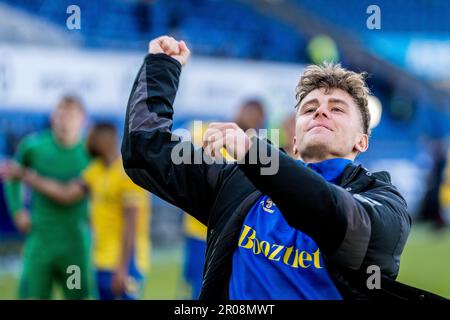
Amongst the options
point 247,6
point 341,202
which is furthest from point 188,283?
point 247,6

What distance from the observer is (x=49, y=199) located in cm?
752

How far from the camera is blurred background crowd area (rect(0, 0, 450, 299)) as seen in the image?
12.4 m

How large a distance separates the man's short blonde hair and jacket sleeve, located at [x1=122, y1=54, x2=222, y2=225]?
0.45 metres

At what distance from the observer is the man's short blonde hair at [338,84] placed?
299cm

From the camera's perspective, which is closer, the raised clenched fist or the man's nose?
the man's nose

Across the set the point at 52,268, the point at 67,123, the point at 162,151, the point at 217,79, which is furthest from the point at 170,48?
the point at 217,79

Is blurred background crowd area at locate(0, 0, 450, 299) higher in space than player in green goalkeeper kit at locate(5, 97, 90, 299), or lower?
higher

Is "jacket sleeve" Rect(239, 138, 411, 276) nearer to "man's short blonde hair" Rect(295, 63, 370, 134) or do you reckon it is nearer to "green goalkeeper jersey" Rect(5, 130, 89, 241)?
"man's short blonde hair" Rect(295, 63, 370, 134)

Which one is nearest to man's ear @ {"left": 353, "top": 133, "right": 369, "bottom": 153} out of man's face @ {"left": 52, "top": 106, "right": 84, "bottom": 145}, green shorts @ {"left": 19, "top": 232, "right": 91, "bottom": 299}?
green shorts @ {"left": 19, "top": 232, "right": 91, "bottom": 299}

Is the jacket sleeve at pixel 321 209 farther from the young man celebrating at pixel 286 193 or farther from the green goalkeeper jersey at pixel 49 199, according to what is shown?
the green goalkeeper jersey at pixel 49 199

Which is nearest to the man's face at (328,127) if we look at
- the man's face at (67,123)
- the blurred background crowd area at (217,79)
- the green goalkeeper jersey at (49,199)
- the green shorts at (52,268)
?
the blurred background crowd area at (217,79)

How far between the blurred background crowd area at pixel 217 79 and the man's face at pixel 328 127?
13.0ft
